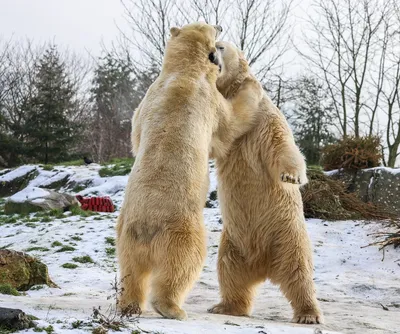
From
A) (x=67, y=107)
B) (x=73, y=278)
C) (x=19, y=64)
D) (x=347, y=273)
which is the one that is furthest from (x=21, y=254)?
(x=19, y=64)

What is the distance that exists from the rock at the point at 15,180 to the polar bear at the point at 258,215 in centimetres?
1441

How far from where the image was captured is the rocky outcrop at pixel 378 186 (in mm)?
11302

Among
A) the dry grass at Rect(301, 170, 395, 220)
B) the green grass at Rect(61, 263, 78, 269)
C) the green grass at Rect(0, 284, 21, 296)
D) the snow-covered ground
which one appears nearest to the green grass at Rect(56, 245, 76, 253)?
the snow-covered ground

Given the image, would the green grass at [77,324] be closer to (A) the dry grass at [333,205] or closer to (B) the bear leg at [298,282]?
(B) the bear leg at [298,282]

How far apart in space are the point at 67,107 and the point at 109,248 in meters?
24.9

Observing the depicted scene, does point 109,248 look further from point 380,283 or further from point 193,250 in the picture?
point 193,250

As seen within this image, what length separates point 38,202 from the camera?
40.3 ft

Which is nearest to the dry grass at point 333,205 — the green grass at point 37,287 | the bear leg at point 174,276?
the green grass at point 37,287

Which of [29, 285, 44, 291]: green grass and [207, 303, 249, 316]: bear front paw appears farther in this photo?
[29, 285, 44, 291]: green grass

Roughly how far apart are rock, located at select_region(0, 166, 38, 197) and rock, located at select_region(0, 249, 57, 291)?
40.1ft

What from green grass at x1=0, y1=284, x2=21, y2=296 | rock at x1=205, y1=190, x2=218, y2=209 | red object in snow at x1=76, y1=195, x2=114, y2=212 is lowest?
green grass at x1=0, y1=284, x2=21, y2=296

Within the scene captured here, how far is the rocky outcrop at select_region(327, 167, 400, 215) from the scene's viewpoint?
11.3 m

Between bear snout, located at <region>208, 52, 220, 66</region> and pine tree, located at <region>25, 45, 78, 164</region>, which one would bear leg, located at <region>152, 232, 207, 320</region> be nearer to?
bear snout, located at <region>208, 52, 220, 66</region>

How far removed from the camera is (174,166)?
335 cm
